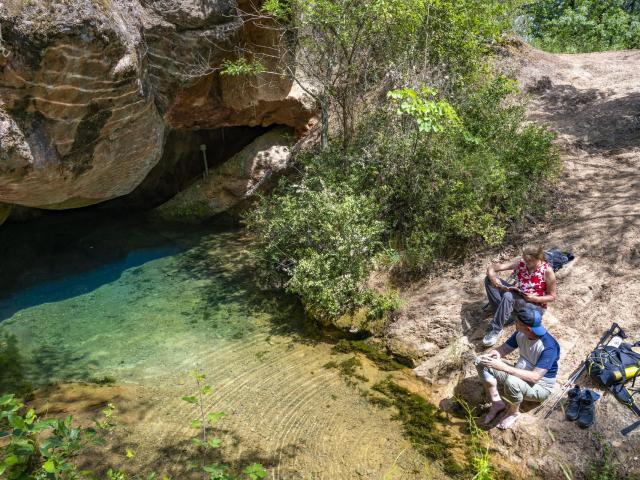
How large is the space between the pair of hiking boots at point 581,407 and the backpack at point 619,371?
17cm

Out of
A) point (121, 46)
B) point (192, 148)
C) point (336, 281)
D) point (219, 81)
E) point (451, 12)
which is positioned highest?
point (451, 12)

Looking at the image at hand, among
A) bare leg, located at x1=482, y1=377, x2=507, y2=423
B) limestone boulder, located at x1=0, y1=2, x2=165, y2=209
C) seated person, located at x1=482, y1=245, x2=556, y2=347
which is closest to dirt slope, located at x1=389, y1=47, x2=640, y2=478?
bare leg, located at x1=482, y1=377, x2=507, y2=423

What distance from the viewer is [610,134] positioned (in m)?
8.73

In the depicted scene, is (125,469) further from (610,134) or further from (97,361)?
(610,134)

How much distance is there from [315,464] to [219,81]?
25.7ft

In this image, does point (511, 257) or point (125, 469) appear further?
point (511, 257)

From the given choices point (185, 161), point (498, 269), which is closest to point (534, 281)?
point (498, 269)

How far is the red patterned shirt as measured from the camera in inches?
200

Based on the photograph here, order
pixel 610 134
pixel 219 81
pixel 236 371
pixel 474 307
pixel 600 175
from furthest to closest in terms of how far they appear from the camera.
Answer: pixel 219 81 → pixel 610 134 → pixel 600 175 → pixel 474 307 → pixel 236 371

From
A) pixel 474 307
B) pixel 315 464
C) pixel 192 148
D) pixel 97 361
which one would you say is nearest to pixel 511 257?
pixel 474 307

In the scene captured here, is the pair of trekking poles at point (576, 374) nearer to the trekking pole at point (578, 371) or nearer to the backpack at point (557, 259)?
the trekking pole at point (578, 371)

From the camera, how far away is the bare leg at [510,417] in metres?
4.45

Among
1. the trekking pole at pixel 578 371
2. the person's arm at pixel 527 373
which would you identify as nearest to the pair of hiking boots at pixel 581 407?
the trekking pole at pixel 578 371

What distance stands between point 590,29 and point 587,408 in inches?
604
